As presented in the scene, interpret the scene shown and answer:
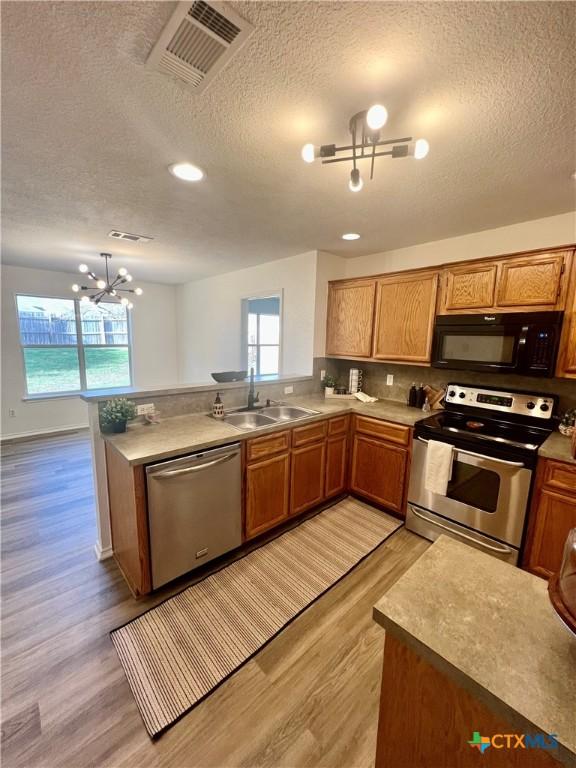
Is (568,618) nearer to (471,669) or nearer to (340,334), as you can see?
(471,669)

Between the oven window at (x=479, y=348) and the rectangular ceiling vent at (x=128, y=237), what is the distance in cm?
310

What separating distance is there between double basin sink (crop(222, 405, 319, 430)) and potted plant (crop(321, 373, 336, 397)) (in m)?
0.59

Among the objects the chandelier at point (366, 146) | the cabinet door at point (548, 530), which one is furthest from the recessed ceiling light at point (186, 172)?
the cabinet door at point (548, 530)

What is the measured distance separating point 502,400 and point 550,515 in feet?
3.07

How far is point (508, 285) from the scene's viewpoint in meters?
2.33

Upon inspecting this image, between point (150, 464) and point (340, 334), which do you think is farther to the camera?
point (340, 334)

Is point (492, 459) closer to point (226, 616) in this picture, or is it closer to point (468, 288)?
point (468, 288)

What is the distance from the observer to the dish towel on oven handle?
2336 mm

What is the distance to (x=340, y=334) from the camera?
3.50 meters

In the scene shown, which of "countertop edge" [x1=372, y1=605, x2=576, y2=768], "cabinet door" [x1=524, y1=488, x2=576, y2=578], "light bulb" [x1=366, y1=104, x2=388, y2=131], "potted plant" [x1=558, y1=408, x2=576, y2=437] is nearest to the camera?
"countertop edge" [x1=372, y1=605, x2=576, y2=768]

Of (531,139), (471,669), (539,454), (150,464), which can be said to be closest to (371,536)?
(539,454)

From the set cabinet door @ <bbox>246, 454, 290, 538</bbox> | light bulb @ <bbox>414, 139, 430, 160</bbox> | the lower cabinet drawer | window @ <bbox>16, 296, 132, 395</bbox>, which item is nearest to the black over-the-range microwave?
the lower cabinet drawer

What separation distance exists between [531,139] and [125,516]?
303 cm

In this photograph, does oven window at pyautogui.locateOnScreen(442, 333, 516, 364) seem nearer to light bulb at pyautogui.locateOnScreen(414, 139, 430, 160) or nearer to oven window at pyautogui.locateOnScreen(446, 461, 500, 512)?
oven window at pyautogui.locateOnScreen(446, 461, 500, 512)
